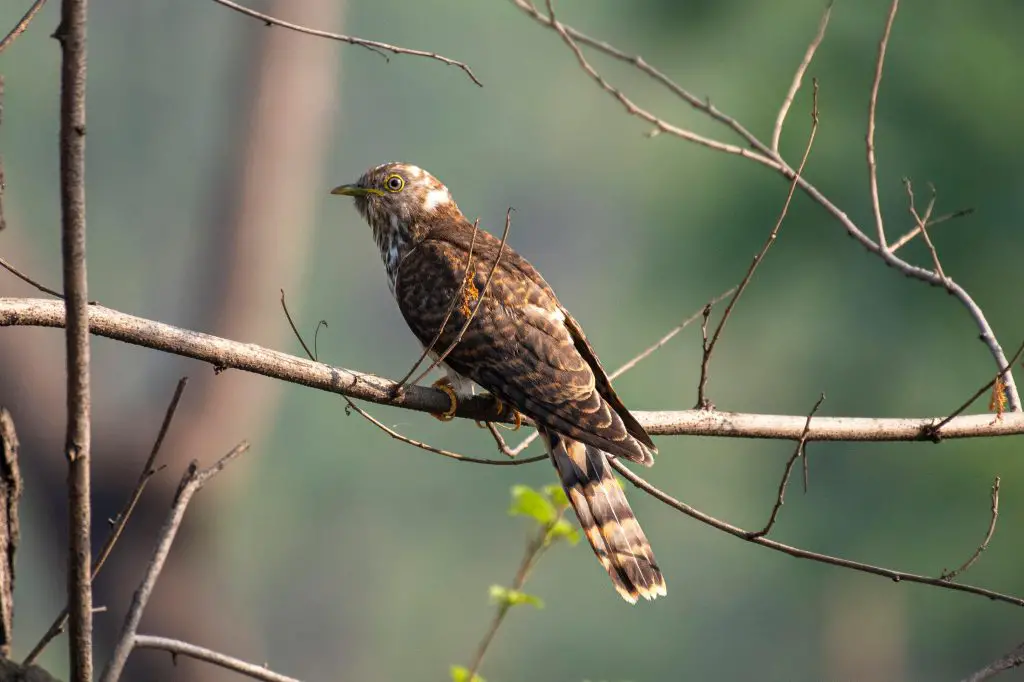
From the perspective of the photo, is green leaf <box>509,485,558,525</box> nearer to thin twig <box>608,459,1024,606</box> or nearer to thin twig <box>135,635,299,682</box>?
thin twig <box>608,459,1024,606</box>

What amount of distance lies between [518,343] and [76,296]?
6.39 ft

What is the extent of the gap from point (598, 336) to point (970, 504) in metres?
13.2

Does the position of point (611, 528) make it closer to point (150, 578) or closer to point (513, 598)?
point (513, 598)

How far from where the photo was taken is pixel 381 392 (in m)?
2.64

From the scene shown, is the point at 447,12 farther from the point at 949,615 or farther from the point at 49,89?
the point at 949,615

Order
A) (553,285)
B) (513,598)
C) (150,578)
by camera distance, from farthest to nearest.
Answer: (553,285)
(513,598)
(150,578)

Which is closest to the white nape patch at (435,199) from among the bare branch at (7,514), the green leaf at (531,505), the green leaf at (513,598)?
the green leaf at (531,505)

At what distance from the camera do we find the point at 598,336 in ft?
93.5

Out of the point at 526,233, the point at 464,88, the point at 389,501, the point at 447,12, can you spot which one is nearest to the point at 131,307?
the point at 389,501

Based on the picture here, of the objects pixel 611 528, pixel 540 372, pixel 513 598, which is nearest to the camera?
pixel 513 598

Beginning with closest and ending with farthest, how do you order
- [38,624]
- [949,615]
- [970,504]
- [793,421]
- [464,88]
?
[793,421] < [970,504] < [949,615] < [38,624] < [464,88]

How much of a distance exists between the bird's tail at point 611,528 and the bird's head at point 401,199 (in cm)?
130

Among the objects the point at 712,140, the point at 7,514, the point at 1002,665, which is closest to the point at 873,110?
the point at 712,140

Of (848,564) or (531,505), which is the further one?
(531,505)
